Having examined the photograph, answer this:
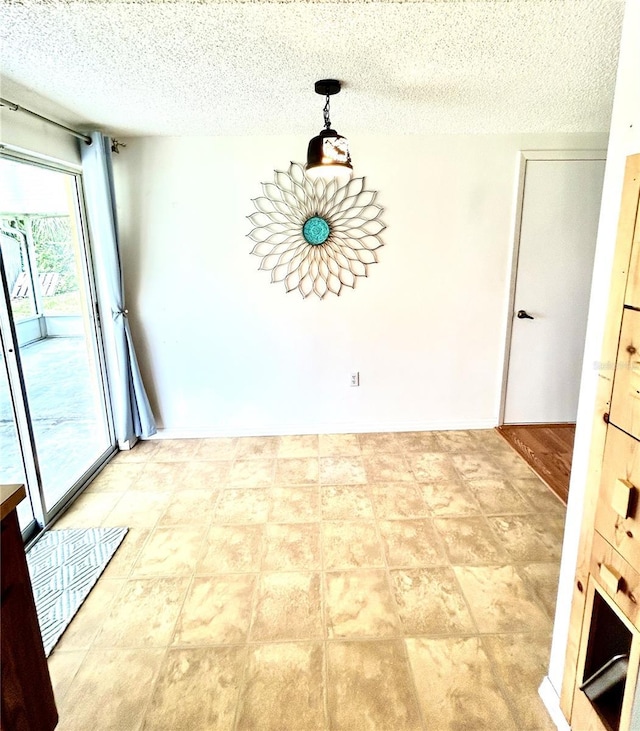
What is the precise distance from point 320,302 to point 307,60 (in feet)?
5.69

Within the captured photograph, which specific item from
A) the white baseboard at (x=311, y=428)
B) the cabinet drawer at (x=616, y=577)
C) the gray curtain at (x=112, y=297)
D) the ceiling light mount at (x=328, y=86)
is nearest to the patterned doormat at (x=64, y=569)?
the gray curtain at (x=112, y=297)

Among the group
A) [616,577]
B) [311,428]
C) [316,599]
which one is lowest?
[316,599]

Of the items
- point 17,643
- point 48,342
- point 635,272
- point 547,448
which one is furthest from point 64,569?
point 547,448

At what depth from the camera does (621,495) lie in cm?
111

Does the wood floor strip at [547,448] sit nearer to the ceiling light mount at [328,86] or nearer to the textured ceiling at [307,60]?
the textured ceiling at [307,60]

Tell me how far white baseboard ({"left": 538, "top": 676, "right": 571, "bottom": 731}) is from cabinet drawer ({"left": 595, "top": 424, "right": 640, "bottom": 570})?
2.17 feet

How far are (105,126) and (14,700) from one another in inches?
116

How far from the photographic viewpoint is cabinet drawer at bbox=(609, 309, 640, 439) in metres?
1.06

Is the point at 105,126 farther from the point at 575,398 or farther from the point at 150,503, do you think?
the point at 575,398

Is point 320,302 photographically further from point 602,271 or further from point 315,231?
point 602,271

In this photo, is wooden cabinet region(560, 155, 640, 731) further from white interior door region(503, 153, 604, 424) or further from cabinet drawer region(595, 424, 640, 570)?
white interior door region(503, 153, 604, 424)

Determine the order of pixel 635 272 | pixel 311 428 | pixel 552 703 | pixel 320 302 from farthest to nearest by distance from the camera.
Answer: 1. pixel 311 428
2. pixel 320 302
3. pixel 552 703
4. pixel 635 272

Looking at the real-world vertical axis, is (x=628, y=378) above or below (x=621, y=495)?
above

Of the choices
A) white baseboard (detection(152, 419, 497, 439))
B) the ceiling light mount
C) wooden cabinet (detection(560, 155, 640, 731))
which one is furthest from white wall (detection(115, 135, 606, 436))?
wooden cabinet (detection(560, 155, 640, 731))
